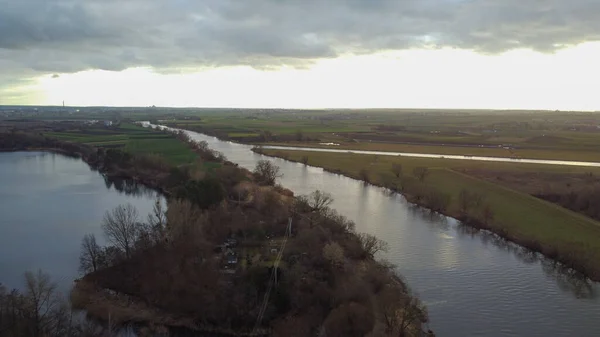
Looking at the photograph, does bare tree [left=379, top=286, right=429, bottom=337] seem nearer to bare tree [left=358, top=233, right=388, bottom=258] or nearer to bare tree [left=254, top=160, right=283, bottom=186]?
bare tree [left=358, top=233, right=388, bottom=258]

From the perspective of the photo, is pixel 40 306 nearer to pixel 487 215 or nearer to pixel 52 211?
pixel 52 211

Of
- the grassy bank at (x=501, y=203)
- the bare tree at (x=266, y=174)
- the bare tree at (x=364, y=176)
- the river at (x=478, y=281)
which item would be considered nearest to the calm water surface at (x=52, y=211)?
the bare tree at (x=266, y=174)

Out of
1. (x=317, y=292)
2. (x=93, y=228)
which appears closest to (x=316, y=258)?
(x=317, y=292)

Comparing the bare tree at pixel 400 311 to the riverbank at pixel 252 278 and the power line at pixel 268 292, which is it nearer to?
the riverbank at pixel 252 278

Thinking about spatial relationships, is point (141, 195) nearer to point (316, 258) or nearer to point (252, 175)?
point (252, 175)

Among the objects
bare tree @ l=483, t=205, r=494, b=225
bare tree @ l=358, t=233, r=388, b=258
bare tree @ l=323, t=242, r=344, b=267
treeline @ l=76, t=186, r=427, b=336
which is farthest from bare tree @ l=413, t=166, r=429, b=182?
bare tree @ l=323, t=242, r=344, b=267
